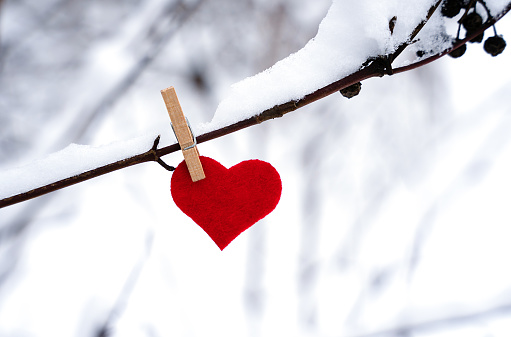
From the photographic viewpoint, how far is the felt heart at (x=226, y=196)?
1051 millimetres

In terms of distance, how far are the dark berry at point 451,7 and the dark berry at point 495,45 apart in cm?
11

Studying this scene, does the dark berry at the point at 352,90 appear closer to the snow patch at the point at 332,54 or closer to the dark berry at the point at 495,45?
the snow patch at the point at 332,54

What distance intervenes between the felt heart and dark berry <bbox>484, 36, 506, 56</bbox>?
0.61m

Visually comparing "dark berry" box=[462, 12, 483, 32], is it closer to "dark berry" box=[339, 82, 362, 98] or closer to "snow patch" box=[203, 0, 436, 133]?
"snow patch" box=[203, 0, 436, 133]

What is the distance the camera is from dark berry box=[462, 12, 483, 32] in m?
0.80

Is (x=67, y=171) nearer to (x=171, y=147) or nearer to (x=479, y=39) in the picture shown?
(x=171, y=147)

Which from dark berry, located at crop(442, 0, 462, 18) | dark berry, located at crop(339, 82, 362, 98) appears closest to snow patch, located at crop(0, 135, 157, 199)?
dark berry, located at crop(339, 82, 362, 98)

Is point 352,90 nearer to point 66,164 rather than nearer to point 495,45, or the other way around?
point 495,45

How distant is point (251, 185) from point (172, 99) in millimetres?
381

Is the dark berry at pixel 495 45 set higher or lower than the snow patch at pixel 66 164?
lower

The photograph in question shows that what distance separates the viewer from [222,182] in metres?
1.07

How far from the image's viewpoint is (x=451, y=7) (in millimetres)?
817

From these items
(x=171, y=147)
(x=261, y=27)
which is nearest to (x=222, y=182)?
(x=171, y=147)

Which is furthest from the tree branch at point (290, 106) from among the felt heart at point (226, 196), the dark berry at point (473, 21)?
the felt heart at point (226, 196)
